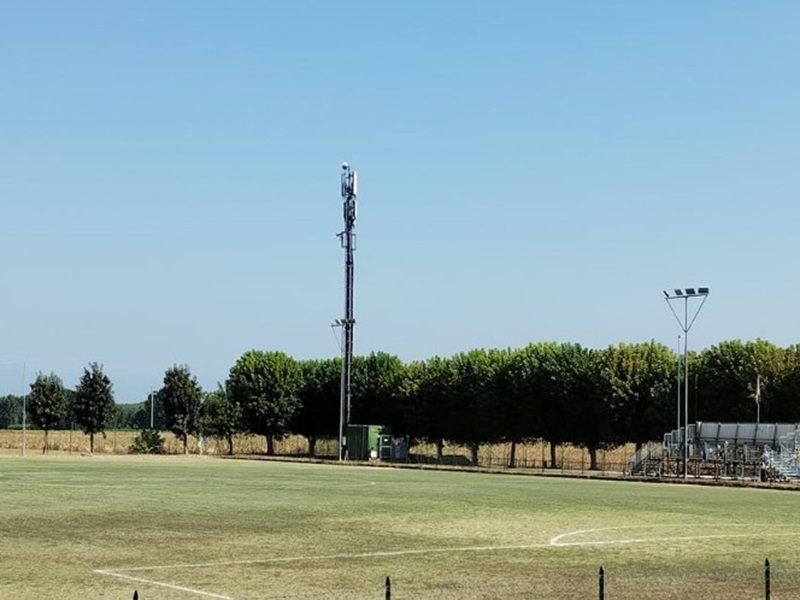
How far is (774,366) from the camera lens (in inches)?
3915

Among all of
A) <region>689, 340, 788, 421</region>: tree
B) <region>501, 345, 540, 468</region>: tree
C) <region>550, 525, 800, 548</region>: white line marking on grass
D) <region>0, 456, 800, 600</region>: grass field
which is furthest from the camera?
<region>501, 345, 540, 468</region>: tree

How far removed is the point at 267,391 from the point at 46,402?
2436 centimetres

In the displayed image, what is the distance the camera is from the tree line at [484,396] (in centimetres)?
10331

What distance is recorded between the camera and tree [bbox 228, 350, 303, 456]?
137125mm

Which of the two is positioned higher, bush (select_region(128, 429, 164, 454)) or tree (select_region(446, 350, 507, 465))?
tree (select_region(446, 350, 507, 465))

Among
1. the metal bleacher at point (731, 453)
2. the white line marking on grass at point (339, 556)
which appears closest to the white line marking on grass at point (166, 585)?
the white line marking on grass at point (339, 556)

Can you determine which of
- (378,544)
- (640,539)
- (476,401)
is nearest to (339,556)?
(378,544)

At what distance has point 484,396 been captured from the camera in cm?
11881

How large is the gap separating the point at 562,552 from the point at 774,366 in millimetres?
75106

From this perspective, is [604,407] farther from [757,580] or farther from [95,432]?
[757,580]

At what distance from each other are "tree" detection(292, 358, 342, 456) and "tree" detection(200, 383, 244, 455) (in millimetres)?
6668

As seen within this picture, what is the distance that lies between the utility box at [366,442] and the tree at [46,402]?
33.4 metres

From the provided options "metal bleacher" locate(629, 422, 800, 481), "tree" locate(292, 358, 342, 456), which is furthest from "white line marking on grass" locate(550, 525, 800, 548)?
"tree" locate(292, 358, 342, 456)

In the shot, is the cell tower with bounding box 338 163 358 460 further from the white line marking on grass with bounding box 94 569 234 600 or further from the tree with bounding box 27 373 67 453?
the white line marking on grass with bounding box 94 569 234 600
